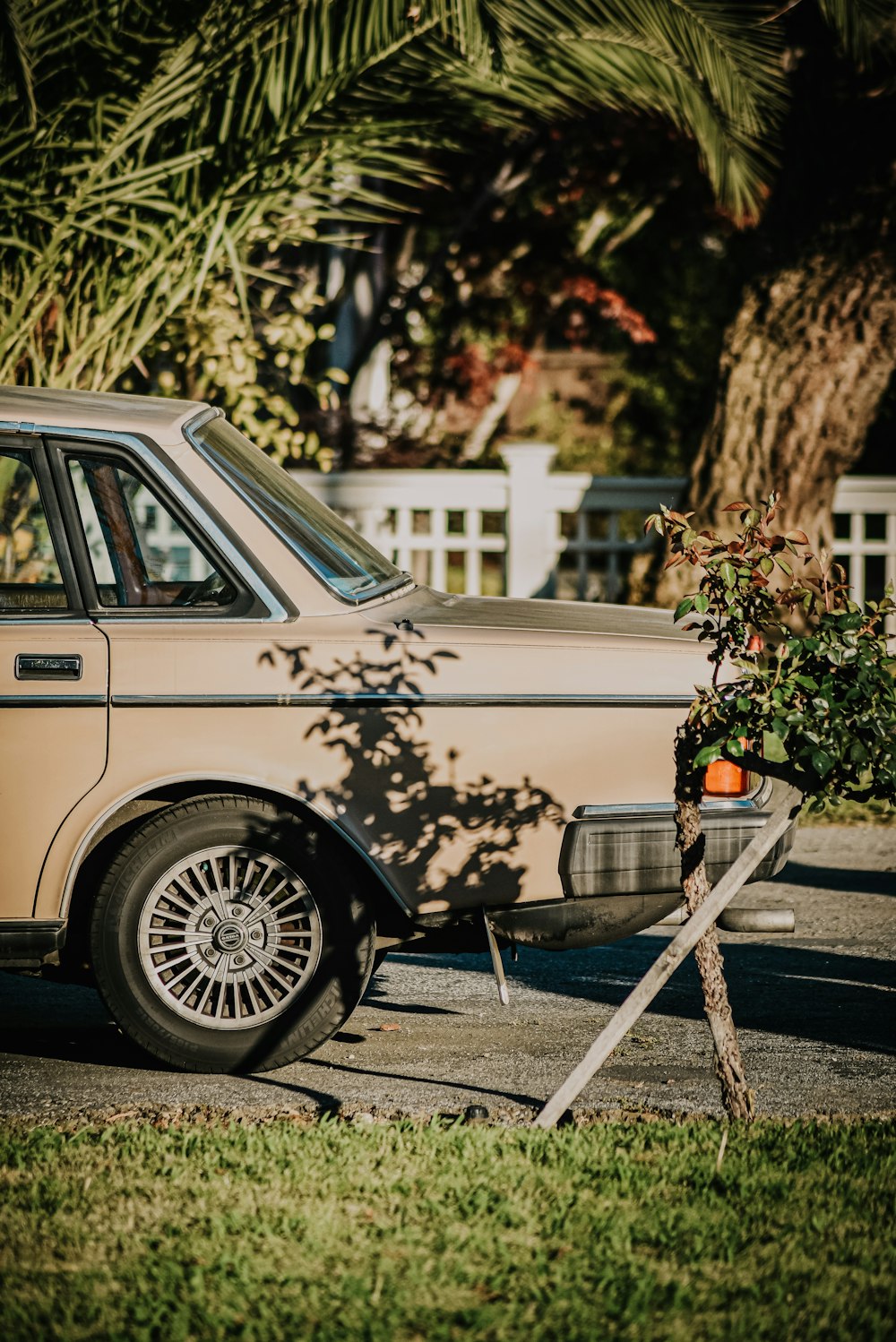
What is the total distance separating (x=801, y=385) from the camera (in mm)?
11000

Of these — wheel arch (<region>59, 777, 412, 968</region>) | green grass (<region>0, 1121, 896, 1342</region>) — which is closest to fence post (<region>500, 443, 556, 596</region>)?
wheel arch (<region>59, 777, 412, 968</region>)

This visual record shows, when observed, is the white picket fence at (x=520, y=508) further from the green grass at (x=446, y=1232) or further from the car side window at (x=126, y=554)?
the green grass at (x=446, y=1232)

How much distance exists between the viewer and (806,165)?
11352 millimetres

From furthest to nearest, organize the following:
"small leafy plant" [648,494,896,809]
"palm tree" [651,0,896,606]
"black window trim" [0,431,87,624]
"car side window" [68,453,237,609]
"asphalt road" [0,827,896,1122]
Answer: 1. "palm tree" [651,0,896,606]
2. "car side window" [68,453,237,609]
3. "black window trim" [0,431,87,624]
4. "asphalt road" [0,827,896,1122]
5. "small leafy plant" [648,494,896,809]

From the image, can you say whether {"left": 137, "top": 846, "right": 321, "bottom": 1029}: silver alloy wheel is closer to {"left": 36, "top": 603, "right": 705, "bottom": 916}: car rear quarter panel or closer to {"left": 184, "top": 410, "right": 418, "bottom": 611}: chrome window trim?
{"left": 36, "top": 603, "right": 705, "bottom": 916}: car rear quarter panel

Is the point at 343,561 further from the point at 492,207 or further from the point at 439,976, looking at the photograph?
the point at 492,207

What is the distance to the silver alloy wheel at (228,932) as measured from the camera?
4.53 m

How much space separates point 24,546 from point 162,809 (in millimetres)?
1452

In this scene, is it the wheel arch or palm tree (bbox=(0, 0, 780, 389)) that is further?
palm tree (bbox=(0, 0, 780, 389))

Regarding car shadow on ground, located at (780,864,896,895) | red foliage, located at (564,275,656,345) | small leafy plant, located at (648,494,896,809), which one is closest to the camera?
small leafy plant, located at (648,494,896,809)

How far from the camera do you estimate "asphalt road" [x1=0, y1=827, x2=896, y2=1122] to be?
4477 millimetres

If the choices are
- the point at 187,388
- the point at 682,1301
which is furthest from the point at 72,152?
the point at 682,1301

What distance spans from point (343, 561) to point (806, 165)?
782cm

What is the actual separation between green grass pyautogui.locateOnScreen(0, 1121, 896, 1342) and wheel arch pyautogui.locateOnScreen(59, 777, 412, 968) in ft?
2.38
